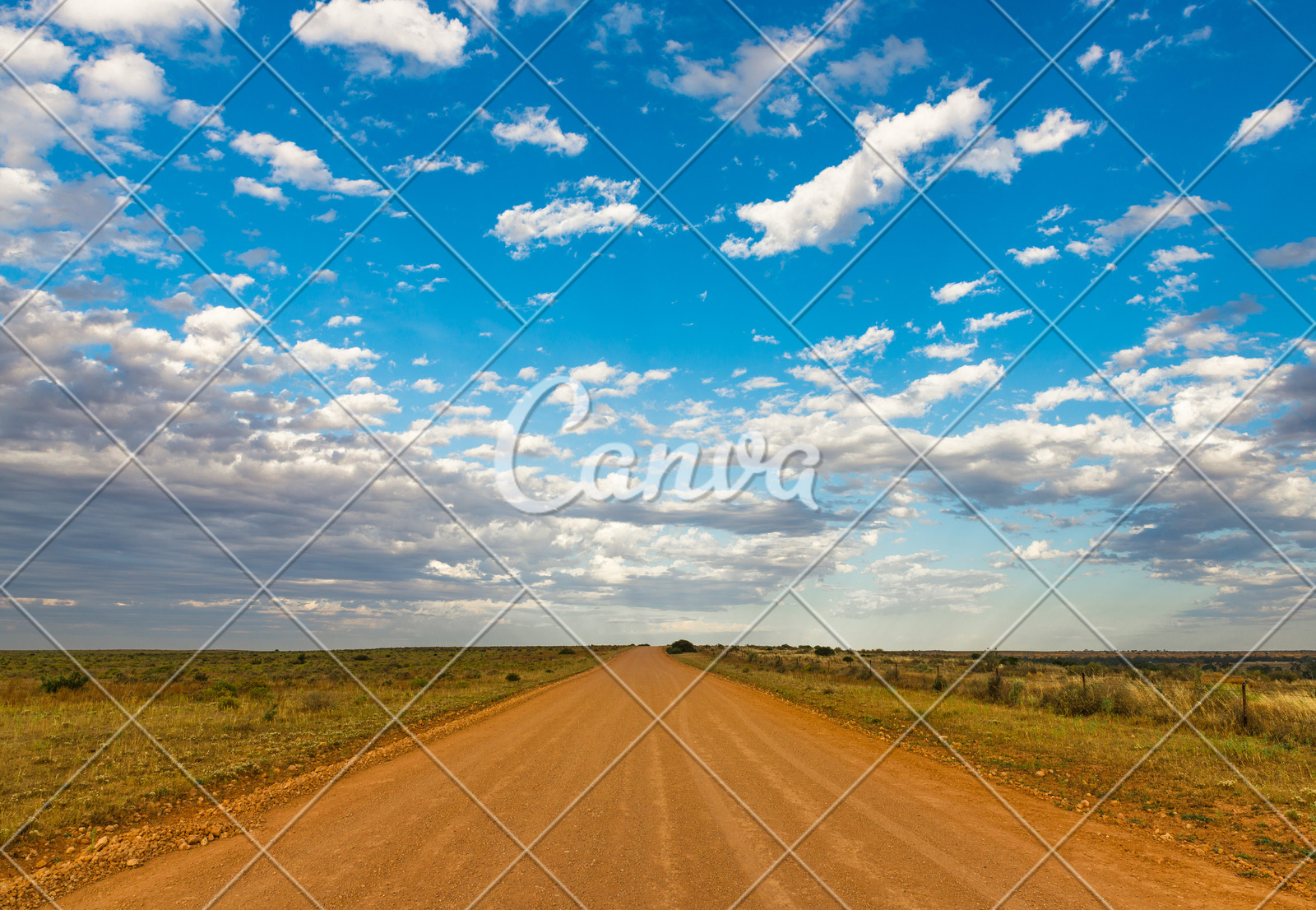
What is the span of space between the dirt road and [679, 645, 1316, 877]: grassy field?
1049 mm

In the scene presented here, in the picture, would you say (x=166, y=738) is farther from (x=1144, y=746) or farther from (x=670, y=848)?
(x=1144, y=746)

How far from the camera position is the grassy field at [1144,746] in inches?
337

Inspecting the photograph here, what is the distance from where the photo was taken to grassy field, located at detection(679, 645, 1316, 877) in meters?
8.57

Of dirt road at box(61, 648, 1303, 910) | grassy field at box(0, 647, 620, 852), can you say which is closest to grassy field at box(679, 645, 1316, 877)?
dirt road at box(61, 648, 1303, 910)

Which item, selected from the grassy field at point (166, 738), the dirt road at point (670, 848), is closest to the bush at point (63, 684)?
the grassy field at point (166, 738)

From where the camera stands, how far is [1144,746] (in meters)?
13.5

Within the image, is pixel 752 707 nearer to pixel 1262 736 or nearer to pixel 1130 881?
pixel 1262 736

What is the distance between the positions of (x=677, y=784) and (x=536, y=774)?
243 cm

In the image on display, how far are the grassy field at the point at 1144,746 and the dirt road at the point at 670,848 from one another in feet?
3.44

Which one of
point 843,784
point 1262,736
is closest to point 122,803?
point 843,784

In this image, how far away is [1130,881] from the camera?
6547 mm

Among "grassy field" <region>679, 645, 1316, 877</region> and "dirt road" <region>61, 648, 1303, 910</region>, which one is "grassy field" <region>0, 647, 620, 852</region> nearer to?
"dirt road" <region>61, 648, 1303, 910</region>

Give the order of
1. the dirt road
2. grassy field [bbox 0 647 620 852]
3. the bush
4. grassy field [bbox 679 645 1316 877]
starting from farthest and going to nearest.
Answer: the bush, grassy field [bbox 0 647 620 852], grassy field [bbox 679 645 1316 877], the dirt road

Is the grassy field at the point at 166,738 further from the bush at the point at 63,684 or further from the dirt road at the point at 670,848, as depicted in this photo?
the dirt road at the point at 670,848
